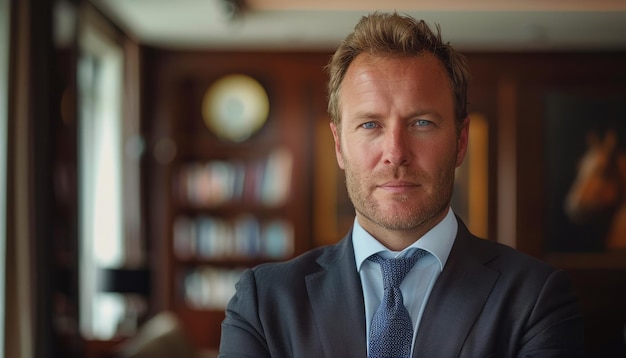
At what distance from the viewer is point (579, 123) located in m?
8.88

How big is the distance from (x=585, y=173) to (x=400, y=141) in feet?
26.0

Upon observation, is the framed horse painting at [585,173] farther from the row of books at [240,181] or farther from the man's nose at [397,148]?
the man's nose at [397,148]

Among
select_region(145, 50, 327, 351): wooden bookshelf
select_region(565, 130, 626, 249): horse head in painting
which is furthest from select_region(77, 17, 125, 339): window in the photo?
select_region(565, 130, 626, 249): horse head in painting

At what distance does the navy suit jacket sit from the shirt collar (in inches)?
0.7

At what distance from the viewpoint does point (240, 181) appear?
28.5ft

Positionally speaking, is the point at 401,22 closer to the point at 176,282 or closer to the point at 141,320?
the point at 141,320

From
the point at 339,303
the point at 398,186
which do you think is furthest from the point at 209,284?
the point at 398,186

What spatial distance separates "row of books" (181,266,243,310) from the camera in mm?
8562

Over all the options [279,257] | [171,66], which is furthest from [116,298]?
[171,66]

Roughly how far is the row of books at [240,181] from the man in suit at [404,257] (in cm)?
707

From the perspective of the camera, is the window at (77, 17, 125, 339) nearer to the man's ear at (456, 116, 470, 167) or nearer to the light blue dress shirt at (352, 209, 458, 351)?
the light blue dress shirt at (352, 209, 458, 351)

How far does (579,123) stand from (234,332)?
790 cm

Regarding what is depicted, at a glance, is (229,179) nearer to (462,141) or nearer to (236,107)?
(236,107)

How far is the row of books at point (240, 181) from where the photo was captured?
28.4 ft
